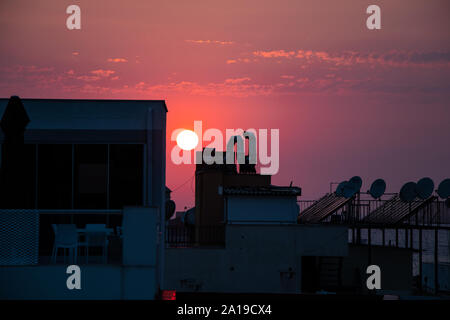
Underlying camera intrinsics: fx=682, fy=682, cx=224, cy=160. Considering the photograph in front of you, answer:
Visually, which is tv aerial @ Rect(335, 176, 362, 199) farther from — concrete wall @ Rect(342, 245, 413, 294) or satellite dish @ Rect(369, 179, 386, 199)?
concrete wall @ Rect(342, 245, 413, 294)


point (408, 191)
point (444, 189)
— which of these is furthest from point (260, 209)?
point (444, 189)

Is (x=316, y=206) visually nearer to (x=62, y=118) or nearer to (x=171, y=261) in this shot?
(x=171, y=261)

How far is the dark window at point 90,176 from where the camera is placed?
18797mm

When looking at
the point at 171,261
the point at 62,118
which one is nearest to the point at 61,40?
the point at 62,118

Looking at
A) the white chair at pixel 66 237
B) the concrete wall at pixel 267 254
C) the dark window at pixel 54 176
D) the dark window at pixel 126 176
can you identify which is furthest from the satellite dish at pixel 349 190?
the white chair at pixel 66 237

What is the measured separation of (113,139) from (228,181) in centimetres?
1868

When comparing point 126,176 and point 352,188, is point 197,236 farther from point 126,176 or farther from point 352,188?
point 126,176

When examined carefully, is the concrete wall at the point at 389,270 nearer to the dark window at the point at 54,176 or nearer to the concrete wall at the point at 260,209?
the concrete wall at the point at 260,209

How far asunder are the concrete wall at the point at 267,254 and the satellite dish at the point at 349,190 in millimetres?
3956

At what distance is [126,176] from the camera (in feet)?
61.8

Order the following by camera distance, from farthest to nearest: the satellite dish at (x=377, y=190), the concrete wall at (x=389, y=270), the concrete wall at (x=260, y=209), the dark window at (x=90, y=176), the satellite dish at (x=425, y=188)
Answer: the satellite dish at (x=377, y=190), the concrete wall at (x=389, y=270), the satellite dish at (x=425, y=188), the concrete wall at (x=260, y=209), the dark window at (x=90, y=176)
